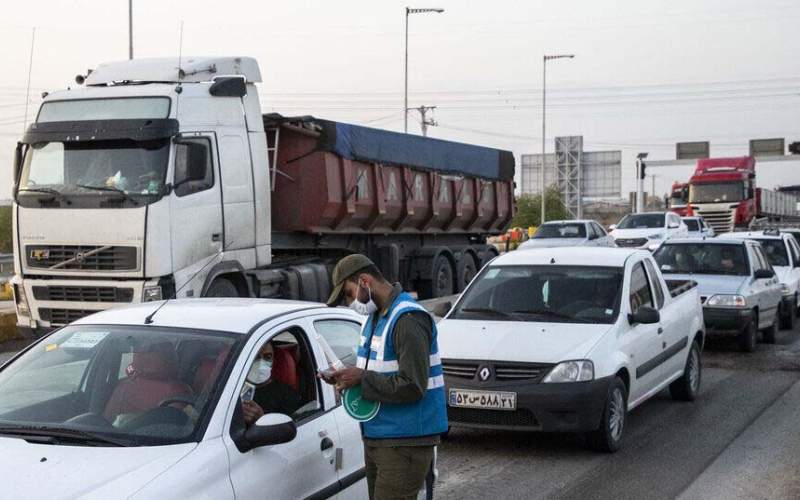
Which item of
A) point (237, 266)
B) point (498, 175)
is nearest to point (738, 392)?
point (237, 266)

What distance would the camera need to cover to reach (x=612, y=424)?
8.32 metres

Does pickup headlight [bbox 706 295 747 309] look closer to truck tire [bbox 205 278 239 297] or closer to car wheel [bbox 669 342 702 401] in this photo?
car wheel [bbox 669 342 702 401]

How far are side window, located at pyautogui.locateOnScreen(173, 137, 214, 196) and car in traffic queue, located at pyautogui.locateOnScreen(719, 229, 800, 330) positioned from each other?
357 inches

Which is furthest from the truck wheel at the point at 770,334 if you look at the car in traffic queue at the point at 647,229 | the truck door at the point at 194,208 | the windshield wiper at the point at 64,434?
the car in traffic queue at the point at 647,229

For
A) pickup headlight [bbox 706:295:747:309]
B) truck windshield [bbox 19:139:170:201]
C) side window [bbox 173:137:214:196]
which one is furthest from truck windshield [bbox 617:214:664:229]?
truck windshield [bbox 19:139:170:201]

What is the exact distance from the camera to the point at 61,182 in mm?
12805

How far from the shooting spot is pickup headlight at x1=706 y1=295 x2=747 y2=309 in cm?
1434

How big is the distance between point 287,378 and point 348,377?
2.54ft

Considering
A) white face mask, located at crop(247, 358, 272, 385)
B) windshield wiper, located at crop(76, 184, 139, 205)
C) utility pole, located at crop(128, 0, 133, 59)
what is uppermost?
utility pole, located at crop(128, 0, 133, 59)

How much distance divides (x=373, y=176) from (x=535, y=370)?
Answer: 1000 cm

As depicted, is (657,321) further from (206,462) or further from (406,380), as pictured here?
(206,462)

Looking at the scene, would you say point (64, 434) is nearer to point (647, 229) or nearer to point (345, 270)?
point (345, 270)

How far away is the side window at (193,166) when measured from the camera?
1283cm

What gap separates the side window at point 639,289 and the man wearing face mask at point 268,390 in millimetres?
4687
